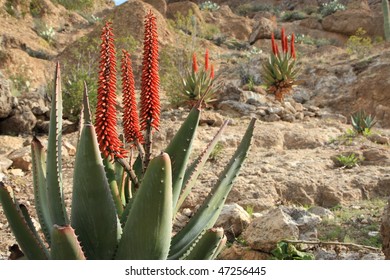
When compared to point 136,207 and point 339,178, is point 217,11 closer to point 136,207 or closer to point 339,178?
point 339,178

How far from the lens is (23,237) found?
212 cm

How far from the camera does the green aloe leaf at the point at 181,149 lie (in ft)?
7.27

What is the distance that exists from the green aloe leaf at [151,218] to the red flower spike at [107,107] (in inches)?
14.8

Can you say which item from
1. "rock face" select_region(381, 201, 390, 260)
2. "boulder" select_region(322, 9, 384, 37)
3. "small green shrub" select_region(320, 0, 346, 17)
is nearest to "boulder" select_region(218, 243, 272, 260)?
"rock face" select_region(381, 201, 390, 260)

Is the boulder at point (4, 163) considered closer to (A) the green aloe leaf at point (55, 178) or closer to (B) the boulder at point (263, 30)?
(A) the green aloe leaf at point (55, 178)

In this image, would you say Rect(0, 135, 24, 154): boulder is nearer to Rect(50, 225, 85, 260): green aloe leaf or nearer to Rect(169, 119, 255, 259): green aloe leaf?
Rect(169, 119, 255, 259): green aloe leaf

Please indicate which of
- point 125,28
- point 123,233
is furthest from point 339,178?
point 125,28

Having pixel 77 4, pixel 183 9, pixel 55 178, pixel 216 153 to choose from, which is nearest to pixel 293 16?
pixel 183 9

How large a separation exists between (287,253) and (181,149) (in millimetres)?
1700

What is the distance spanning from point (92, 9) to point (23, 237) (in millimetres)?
31155

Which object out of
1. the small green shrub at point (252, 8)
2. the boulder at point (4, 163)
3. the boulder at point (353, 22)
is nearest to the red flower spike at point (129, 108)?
the boulder at point (4, 163)

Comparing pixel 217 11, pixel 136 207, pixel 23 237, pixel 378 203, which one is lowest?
pixel 378 203

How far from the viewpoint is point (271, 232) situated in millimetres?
3740

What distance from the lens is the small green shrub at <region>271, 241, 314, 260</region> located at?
11.5 feet
